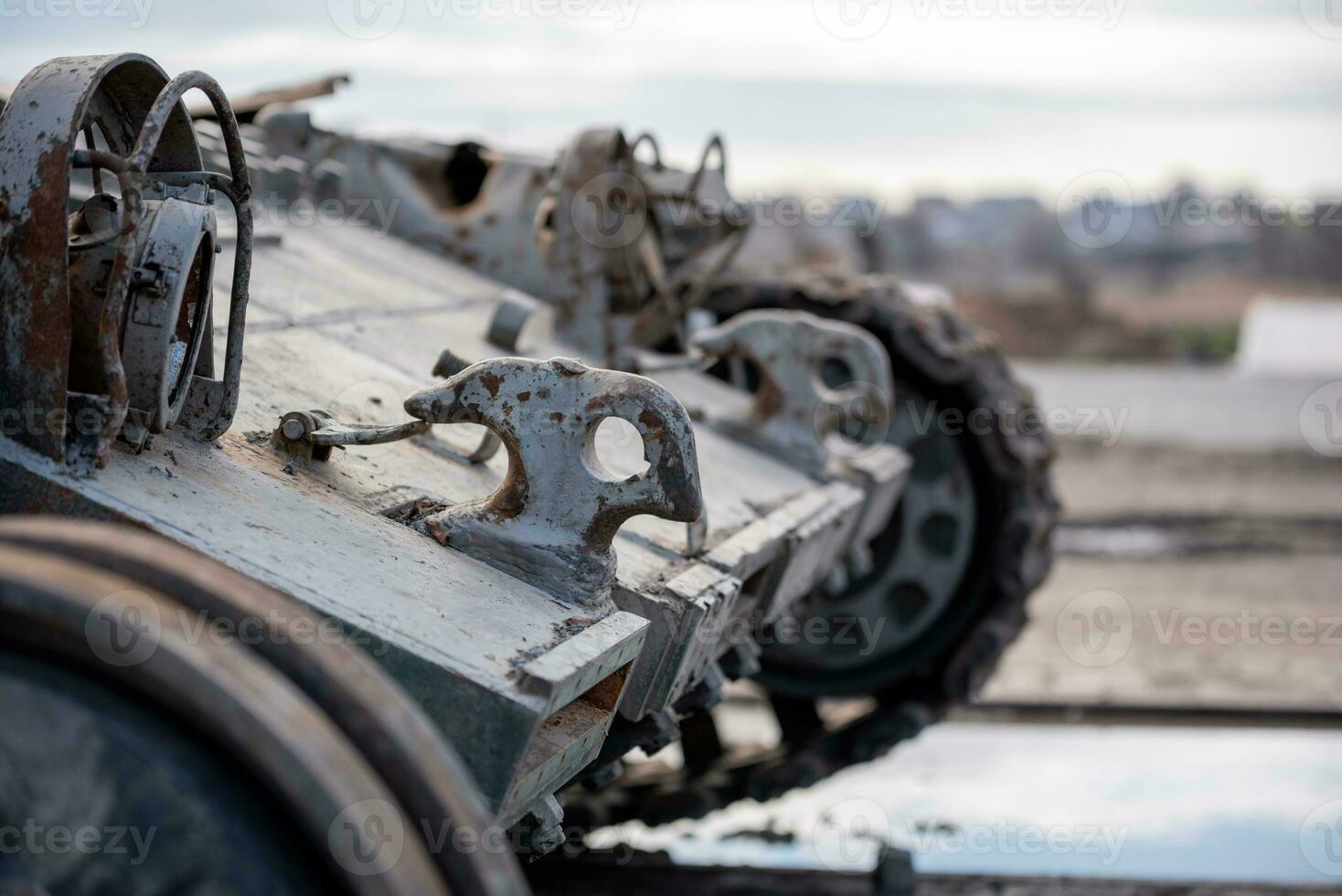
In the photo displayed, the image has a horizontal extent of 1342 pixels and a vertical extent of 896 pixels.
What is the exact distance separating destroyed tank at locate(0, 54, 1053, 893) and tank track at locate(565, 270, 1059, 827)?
0.27 meters

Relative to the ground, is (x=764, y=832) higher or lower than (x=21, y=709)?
lower

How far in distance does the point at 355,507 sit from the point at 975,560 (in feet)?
11.6

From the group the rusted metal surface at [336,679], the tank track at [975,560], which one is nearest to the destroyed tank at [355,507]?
the rusted metal surface at [336,679]

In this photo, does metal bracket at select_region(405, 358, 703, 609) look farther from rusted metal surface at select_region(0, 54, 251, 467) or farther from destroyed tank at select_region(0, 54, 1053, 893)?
rusted metal surface at select_region(0, 54, 251, 467)

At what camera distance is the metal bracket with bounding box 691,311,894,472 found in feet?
14.9

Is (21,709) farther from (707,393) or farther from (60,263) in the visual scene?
(707,393)

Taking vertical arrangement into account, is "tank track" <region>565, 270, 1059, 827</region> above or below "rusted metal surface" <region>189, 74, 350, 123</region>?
below

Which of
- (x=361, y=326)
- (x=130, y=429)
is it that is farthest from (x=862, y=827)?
(x=130, y=429)

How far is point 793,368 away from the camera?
4.62 metres

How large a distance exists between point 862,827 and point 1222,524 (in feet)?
16.8

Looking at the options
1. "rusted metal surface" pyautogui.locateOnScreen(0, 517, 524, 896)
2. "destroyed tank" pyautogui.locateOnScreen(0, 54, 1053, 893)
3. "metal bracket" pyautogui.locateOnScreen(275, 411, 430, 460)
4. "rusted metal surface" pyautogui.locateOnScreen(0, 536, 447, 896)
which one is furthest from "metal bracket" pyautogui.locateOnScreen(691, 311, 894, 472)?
"rusted metal surface" pyautogui.locateOnScreen(0, 536, 447, 896)

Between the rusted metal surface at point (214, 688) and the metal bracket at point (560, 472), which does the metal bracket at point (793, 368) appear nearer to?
the metal bracket at point (560, 472)

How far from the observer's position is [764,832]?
17.3 feet

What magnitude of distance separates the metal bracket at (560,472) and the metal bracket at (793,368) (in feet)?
6.10
